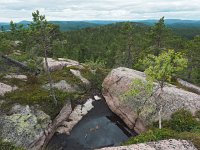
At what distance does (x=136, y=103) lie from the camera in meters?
36.1

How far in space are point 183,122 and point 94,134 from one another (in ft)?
39.8

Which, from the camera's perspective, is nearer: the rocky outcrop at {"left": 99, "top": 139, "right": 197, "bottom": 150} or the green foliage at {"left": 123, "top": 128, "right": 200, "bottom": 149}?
the rocky outcrop at {"left": 99, "top": 139, "right": 197, "bottom": 150}

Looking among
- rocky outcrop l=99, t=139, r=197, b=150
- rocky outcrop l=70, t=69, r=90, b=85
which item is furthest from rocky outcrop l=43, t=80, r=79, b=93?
rocky outcrop l=99, t=139, r=197, b=150

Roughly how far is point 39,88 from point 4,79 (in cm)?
614

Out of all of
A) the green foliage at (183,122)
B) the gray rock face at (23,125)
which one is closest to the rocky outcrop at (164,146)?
the green foliage at (183,122)

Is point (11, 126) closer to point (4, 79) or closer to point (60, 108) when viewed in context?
point (60, 108)

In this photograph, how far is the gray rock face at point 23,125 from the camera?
31266 millimetres

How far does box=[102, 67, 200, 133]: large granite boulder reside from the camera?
33.8 metres

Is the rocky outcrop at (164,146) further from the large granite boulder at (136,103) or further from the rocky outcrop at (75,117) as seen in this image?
the rocky outcrop at (75,117)

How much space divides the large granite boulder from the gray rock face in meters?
10.6

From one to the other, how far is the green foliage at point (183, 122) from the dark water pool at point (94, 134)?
6.82 meters

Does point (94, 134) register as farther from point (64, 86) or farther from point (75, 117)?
point (64, 86)

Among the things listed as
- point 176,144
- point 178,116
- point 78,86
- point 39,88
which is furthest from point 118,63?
point 176,144

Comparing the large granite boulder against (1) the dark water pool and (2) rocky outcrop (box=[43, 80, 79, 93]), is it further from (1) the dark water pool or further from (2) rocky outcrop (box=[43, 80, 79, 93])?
(2) rocky outcrop (box=[43, 80, 79, 93])
